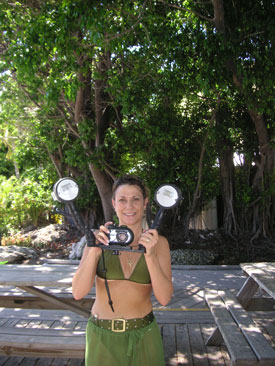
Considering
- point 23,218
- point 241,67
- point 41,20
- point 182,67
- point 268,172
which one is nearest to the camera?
point 41,20

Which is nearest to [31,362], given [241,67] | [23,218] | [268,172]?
[241,67]

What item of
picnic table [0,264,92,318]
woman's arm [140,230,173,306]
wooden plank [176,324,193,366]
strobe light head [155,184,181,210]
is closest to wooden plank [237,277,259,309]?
wooden plank [176,324,193,366]

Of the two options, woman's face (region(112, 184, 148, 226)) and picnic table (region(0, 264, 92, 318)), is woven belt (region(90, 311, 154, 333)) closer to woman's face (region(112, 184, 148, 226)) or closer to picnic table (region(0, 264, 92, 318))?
woman's face (region(112, 184, 148, 226))

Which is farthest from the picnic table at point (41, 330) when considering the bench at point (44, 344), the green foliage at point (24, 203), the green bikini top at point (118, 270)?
the green foliage at point (24, 203)

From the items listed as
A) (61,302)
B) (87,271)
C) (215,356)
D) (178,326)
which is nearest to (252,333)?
(215,356)

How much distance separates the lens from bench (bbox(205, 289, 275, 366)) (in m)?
1.97

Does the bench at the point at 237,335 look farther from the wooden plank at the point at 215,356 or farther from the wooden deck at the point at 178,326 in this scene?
the wooden deck at the point at 178,326

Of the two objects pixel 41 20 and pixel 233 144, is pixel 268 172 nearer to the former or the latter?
pixel 233 144

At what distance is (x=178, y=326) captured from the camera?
12.0ft

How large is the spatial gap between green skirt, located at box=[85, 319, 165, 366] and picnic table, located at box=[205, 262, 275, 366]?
2.00ft

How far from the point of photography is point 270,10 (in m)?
5.07

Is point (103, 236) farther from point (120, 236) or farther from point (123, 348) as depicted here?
point (123, 348)

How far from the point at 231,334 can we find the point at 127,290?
104cm

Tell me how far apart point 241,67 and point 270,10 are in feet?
3.32
